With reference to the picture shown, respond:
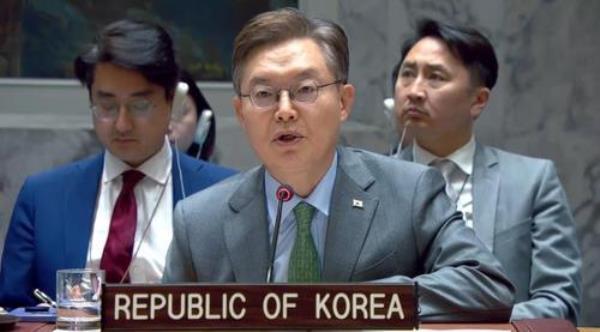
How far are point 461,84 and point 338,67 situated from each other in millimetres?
1488

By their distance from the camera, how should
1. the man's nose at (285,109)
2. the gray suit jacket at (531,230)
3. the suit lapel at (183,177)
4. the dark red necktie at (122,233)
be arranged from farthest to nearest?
the suit lapel at (183,177) < the gray suit jacket at (531,230) < the dark red necktie at (122,233) < the man's nose at (285,109)

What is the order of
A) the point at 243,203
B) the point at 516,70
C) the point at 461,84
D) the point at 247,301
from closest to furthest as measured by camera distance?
the point at 247,301
the point at 243,203
the point at 461,84
the point at 516,70

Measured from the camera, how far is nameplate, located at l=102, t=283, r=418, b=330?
8.14ft

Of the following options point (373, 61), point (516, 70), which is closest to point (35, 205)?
point (373, 61)

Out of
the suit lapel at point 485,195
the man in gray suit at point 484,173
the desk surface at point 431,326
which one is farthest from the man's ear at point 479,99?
the desk surface at point 431,326

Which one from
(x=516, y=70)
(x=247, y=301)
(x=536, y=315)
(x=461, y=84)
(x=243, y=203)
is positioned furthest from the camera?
(x=516, y=70)

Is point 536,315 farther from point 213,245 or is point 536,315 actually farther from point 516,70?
point 516,70

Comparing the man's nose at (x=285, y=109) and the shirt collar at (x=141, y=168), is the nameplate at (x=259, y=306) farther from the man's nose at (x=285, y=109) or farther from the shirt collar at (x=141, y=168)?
the shirt collar at (x=141, y=168)

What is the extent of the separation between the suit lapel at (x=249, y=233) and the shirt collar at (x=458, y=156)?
1.37 metres

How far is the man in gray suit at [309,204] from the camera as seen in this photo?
10.4 ft

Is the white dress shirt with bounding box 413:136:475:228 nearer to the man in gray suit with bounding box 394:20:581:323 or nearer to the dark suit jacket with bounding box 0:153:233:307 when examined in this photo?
the man in gray suit with bounding box 394:20:581:323

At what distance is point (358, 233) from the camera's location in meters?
3.21

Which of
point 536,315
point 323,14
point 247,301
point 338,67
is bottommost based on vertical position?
point 536,315

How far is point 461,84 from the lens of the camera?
15.3 feet
